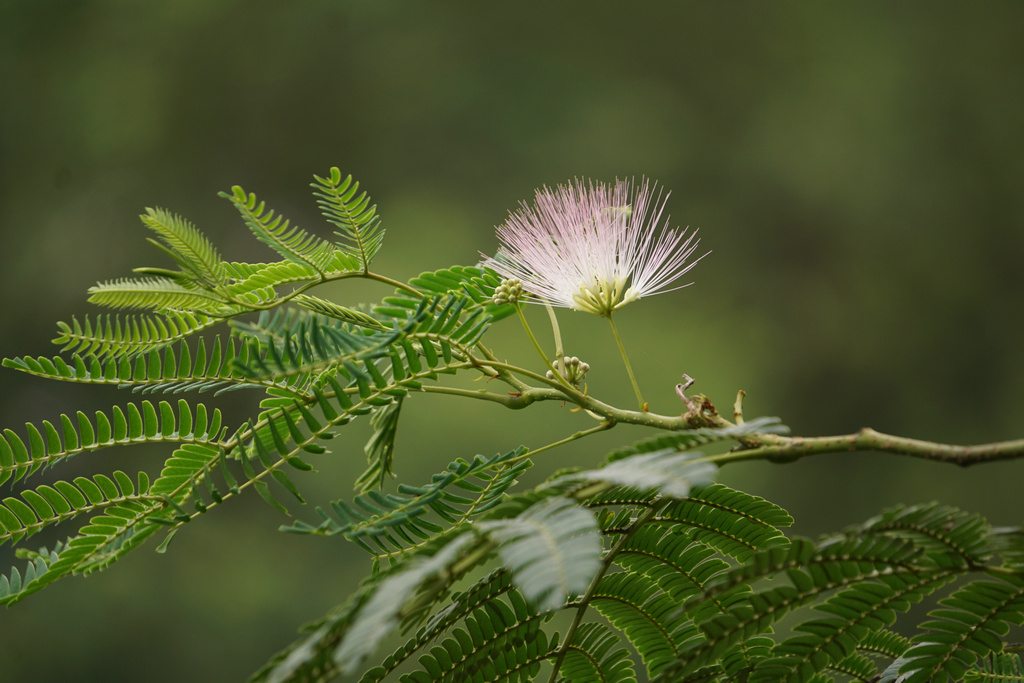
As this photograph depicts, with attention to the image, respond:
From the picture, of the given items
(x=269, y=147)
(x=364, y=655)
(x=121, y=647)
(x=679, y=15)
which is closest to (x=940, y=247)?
(x=679, y=15)

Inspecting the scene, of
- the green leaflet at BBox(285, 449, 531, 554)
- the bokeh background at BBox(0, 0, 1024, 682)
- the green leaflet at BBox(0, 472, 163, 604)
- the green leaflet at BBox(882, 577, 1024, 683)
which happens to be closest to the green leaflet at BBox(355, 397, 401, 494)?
the green leaflet at BBox(285, 449, 531, 554)

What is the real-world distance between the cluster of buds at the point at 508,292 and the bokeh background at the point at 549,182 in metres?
4.15

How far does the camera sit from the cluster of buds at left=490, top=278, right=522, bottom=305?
1.73ft

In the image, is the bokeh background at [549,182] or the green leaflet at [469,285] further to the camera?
the bokeh background at [549,182]

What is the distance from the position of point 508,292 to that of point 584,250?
3.1 inches

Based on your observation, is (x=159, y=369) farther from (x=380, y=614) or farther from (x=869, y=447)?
(x=869, y=447)

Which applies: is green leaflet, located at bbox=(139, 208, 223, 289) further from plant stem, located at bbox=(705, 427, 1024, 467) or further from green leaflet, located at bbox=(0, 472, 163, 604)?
plant stem, located at bbox=(705, 427, 1024, 467)

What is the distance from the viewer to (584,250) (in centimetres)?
58

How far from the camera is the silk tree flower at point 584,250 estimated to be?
58 cm

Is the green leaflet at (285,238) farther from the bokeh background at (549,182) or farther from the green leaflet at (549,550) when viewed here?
the bokeh background at (549,182)

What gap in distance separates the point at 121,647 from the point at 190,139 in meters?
3.47

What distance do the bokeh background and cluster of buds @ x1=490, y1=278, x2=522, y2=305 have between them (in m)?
4.15

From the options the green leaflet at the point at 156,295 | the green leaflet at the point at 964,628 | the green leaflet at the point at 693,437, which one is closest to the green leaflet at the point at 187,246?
the green leaflet at the point at 156,295

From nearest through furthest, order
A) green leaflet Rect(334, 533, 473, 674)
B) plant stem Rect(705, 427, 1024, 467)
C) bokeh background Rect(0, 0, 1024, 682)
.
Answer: green leaflet Rect(334, 533, 473, 674), plant stem Rect(705, 427, 1024, 467), bokeh background Rect(0, 0, 1024, 682)
